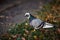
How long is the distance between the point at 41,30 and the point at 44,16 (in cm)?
80

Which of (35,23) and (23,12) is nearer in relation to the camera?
(35,23)

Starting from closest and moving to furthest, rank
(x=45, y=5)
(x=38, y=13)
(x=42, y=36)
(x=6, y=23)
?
(x=42, y=36) → (x=6, y=23) → (x=38, y=13) → (x=45, y=5)

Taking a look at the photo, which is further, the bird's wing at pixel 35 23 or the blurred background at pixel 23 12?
the blurred background at pixel 23 12

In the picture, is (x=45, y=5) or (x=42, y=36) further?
(x=45, y=5)

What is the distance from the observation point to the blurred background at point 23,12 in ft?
17.1

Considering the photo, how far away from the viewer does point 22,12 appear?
5.97 m

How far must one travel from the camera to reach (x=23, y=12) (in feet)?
19.6

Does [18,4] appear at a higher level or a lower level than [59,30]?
higher

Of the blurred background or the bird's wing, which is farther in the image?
the blurred background

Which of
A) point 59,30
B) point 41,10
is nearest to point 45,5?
point 41,10

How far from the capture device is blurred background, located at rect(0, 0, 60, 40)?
17.1ft

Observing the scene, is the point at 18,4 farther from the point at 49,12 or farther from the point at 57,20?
the point at 57,20

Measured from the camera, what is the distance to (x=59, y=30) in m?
5.10

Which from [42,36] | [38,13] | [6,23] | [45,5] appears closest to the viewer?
[42,36]
